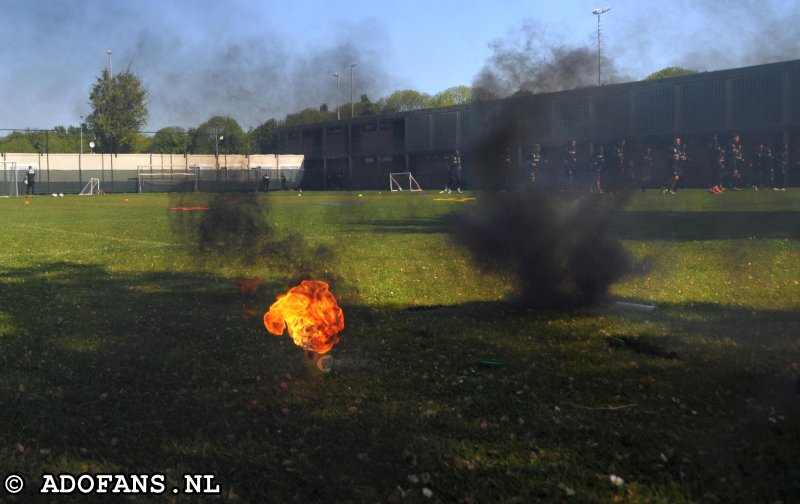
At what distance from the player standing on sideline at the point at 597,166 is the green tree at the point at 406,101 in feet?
9.67

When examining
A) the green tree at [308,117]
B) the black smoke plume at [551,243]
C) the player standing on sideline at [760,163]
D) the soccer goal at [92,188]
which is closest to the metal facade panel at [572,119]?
the black smoke plume at [551,243]

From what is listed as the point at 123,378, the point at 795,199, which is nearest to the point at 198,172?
the point at 123,378

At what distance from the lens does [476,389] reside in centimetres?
651

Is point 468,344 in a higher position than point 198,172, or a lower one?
lower

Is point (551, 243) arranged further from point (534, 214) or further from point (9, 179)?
point (9, 179)

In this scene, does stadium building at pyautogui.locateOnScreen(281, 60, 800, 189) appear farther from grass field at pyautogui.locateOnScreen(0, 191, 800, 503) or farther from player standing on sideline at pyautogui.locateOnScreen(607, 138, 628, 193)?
grass field at pyautogui.locateOnScreen(0, 191, 800, 503)

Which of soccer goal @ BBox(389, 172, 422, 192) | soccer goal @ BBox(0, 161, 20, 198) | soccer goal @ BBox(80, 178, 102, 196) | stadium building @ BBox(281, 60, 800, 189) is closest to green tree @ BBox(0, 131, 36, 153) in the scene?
soccer goal @ BBox(0, 161, 20, 198)

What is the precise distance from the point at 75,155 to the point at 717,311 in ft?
254

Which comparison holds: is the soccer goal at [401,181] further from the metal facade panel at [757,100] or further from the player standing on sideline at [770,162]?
the metal facade panel at [757,100]

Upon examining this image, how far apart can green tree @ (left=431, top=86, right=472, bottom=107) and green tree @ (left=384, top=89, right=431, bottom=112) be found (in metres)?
0.16

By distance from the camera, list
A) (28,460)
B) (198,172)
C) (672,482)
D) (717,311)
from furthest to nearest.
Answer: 1. (198,172)
2. (717,311)
3. (28,460)
4. (672,482)

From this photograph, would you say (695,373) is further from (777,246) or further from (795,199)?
(795,199)

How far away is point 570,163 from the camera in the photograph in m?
9.61

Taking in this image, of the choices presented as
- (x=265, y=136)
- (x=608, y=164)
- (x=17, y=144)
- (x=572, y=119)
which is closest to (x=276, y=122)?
(x=265, y=136)
